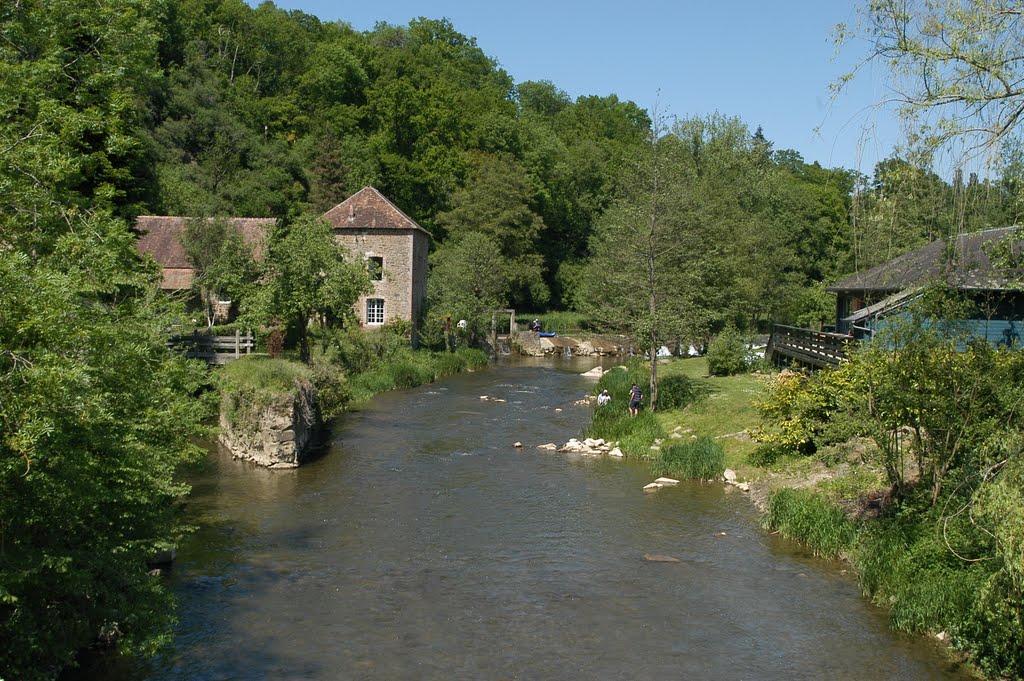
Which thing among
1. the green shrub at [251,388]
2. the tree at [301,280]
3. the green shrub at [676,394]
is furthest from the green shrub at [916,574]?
the tree at [301,280]

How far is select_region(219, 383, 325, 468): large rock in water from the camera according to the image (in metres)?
20.9

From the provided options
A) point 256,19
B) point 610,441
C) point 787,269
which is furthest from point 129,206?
point 256,19

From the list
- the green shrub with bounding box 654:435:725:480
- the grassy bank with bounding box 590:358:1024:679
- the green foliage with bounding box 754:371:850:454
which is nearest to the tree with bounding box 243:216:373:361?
the grassy bank with bounding box 590:358:1024:679

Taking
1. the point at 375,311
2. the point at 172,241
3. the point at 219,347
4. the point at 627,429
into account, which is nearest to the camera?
the point at 627,429

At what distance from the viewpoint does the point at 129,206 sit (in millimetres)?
24156

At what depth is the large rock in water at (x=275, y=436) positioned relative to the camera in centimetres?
2094

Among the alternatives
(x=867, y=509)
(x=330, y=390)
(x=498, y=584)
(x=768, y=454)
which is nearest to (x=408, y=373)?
(x=330, y=390)

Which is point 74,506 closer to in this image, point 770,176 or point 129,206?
point 129,206

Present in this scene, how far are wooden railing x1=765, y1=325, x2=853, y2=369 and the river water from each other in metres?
6.58

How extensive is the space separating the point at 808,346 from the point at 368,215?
2544cm

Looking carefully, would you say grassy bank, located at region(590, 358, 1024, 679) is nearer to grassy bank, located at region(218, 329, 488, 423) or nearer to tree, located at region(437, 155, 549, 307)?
grassy bank, located at region(218, 329, 488, 423)

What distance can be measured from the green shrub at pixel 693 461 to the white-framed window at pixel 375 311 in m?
25.3

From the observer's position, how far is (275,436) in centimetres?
2098

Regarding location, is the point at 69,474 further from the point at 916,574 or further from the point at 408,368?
the point at 408,368
